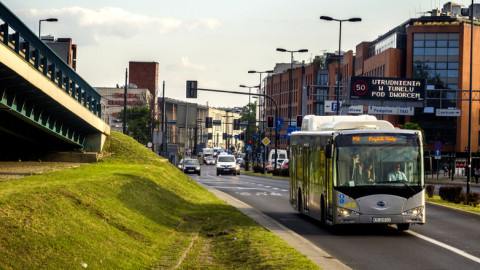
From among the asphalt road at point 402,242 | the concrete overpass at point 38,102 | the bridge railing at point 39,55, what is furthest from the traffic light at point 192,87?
the asphalt road at point 402,242

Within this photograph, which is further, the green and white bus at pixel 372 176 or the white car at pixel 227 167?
the white car at pixel 227 167

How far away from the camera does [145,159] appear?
38.8m

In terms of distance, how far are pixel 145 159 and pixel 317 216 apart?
17617 millimetres

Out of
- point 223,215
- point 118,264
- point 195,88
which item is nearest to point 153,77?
point 195,88

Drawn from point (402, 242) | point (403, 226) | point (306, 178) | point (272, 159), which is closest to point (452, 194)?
Answer: point (306, 178)

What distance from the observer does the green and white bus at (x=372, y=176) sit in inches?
Answer: 784

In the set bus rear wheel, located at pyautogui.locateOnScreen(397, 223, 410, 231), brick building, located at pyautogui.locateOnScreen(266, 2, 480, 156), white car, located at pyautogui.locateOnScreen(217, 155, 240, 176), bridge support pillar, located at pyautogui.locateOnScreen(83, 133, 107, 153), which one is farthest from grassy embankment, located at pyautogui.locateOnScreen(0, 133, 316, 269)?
brick building, located at pyautogui.locateOnScreen(266, 2, 480, 156)

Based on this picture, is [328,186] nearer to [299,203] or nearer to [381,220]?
[381,220]

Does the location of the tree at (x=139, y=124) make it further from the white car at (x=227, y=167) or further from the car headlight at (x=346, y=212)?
the car headlight at (x=346, y=212)

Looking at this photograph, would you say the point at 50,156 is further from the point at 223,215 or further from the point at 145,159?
the point at 223,215

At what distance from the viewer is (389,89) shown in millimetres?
64062

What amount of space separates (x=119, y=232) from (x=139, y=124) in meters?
88.5

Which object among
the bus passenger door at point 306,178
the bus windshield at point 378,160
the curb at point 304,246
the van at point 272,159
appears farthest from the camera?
the van at point 272,159

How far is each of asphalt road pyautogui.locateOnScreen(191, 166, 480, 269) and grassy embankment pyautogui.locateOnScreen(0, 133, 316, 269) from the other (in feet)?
4.47
